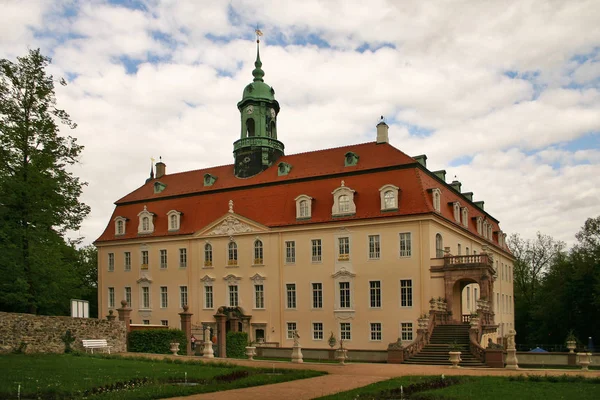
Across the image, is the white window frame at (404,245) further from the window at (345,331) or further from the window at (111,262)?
the window at (111,262)

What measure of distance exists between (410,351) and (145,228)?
81.5 feet

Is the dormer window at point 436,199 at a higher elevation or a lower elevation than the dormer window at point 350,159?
lower

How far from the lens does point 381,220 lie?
36.4m

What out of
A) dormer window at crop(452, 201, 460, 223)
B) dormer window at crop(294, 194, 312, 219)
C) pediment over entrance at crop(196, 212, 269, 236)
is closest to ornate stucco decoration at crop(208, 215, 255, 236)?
pediment over entrance at crop(196, 212, 269, 236)

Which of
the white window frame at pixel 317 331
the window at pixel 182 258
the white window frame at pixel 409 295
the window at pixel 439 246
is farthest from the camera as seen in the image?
the window at pixel 182 258

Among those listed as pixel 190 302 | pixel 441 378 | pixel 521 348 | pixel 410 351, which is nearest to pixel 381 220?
pixel 410 351

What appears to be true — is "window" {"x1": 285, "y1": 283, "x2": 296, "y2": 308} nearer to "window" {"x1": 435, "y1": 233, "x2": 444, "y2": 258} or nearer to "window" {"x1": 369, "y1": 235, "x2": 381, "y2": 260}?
"window" {"x1": 369, "y1": 235, "x2": 381, "y2": 260}

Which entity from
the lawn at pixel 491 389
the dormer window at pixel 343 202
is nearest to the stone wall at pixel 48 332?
the dormer window at pixel 343 202

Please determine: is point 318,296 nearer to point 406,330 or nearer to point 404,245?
point 406,330

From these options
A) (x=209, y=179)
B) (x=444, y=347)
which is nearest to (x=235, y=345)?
(x=444, y=347)

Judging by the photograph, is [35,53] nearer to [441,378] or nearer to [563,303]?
[441,378]

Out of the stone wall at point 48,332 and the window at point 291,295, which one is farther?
the window at point 291,295

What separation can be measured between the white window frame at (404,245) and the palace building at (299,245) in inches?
2.3

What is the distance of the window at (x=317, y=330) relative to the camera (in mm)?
37938
